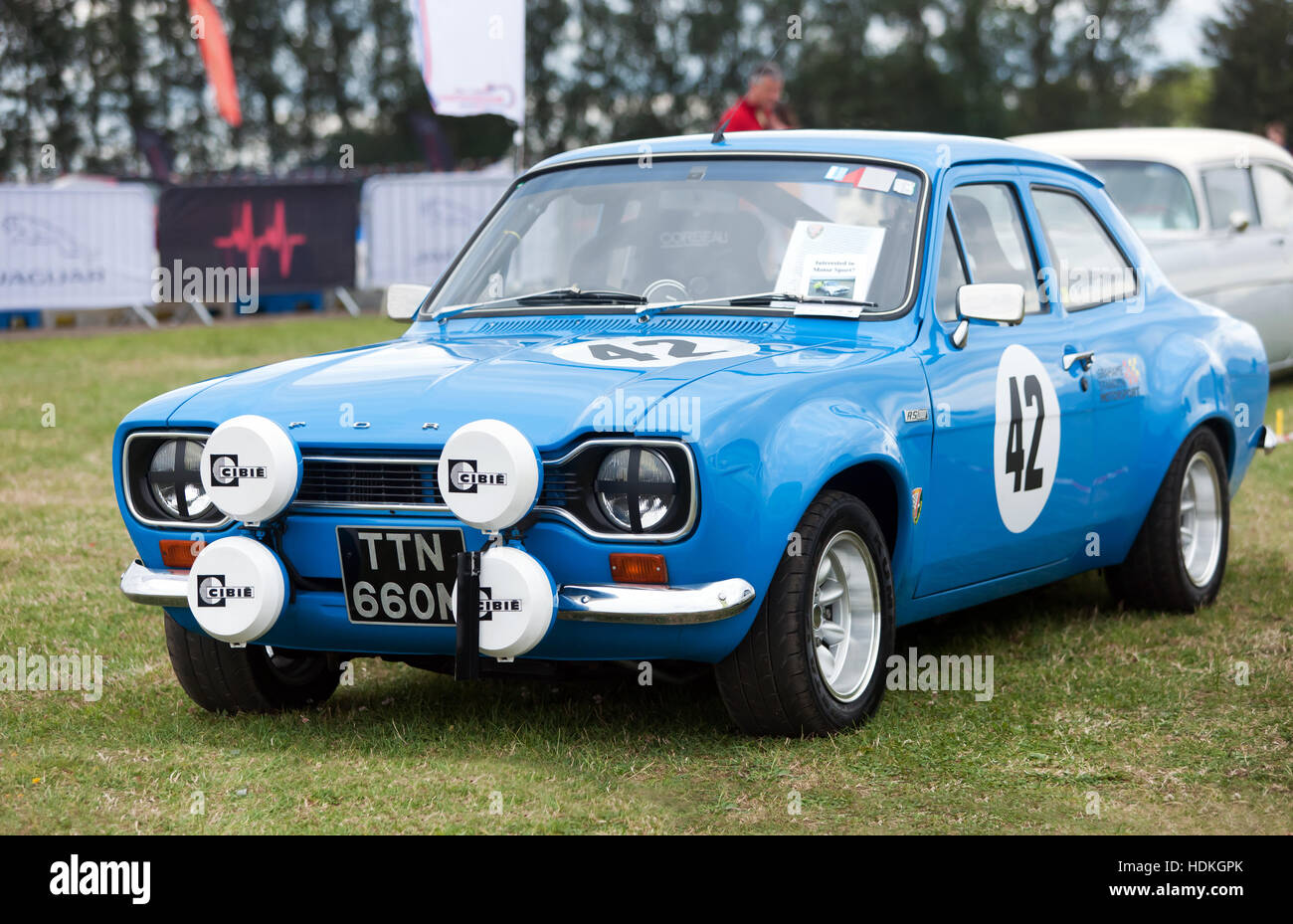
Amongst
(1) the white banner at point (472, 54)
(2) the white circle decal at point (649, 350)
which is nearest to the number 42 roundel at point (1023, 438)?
(2) the white circle decal at point (649, 350)

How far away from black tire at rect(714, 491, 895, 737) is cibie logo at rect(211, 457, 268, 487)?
1276mm

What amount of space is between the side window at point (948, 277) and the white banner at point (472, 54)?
20.1 ft

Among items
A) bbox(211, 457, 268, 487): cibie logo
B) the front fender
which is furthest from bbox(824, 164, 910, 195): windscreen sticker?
bbox(211, 457, 268, 487): cibie logo

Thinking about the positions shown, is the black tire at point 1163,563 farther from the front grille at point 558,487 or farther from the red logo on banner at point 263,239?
the red logo on banner at point 263,239

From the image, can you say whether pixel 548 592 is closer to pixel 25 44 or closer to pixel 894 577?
pixel 894 577

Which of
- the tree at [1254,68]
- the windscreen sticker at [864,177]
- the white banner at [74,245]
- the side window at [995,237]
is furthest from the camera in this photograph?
the tree at [1254,68]

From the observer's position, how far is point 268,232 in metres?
20.8

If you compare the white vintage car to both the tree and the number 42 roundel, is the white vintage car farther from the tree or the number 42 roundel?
the tree

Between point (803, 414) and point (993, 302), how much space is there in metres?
0.93

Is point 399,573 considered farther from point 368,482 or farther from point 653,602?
point 653,602

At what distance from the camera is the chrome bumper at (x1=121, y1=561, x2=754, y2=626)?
12.9 ft

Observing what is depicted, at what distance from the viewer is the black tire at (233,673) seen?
4.71 metres

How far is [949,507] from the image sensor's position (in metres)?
4.92
